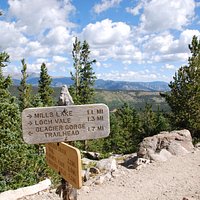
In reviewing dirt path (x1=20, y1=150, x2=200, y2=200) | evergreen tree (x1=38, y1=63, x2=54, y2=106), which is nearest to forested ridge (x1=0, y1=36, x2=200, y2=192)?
evergreen tree (x1=38, y1=63, x2=54, y2=106)

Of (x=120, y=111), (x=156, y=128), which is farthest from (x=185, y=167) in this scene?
(x=120, y=111)

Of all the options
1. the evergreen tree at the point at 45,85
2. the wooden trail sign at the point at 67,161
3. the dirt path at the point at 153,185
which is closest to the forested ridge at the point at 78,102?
the evergreen tree at the point at 45,85

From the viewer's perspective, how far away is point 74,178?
4.80m

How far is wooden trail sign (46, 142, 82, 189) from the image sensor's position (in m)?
4.70

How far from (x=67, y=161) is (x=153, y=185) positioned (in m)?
10.1

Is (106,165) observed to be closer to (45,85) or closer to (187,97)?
(187,97)

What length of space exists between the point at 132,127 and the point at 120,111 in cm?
785

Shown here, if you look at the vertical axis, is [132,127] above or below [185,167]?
below

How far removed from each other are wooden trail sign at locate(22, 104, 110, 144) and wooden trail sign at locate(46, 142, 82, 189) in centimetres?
22

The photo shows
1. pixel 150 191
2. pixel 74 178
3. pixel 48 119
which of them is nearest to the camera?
pixel 74 178

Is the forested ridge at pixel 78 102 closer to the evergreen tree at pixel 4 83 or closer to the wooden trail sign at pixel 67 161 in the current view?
the evergreen tree at pixel 4 83

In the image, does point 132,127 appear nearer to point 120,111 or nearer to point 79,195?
point 120,111

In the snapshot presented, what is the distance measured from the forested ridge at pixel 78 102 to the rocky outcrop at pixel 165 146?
18.2 ft

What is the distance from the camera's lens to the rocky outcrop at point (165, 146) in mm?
18531
